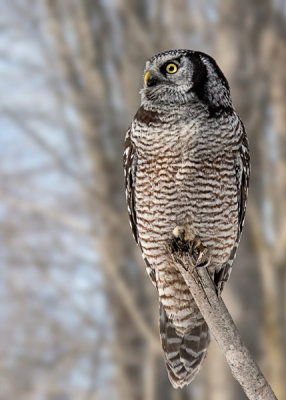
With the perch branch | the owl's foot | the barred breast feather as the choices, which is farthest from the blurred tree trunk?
the perch branch

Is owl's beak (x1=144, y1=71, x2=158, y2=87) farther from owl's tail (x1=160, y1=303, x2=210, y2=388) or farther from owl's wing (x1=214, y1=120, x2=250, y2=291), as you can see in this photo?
owl's tail (x1=160, y1=303, x2=210, y2=388)

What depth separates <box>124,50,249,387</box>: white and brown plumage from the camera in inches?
113

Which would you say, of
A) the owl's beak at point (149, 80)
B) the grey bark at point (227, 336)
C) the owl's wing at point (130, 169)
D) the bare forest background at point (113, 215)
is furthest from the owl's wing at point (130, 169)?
the bare forest background at point (113, 215)

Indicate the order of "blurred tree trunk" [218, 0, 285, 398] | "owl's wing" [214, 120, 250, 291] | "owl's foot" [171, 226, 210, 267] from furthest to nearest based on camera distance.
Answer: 1. "blurred tree trunk" [218, 0, 285, 398]
2. "owl's wing" [214, 120, 250, 291]
3. "owl's foot" [171, 226, 210, 267]

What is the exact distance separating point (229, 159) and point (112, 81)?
285 inches

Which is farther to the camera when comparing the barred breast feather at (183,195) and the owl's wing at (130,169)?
the owl's wing at (130,169)

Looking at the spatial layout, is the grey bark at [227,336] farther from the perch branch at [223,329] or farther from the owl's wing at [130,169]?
the owl's wing at [130,169]

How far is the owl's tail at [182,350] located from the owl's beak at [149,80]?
113 centimetres

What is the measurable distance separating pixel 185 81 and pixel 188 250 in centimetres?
76

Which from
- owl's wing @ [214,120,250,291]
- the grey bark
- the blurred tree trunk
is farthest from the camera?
the blurred tree trunk

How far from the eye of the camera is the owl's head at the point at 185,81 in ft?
9.52

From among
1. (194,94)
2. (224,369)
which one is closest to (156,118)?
(194,94)

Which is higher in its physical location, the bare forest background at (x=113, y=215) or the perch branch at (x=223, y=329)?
the bare forest background at (x=113, y=215)

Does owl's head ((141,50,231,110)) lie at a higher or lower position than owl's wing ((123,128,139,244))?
higher
